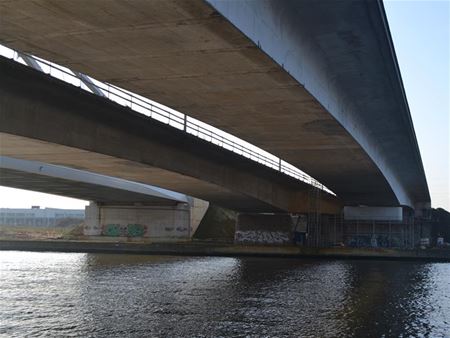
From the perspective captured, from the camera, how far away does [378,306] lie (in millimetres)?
24031

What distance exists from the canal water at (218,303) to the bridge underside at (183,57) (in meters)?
7.28

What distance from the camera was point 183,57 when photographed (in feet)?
43.2

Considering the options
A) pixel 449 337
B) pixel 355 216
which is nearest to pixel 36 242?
pixel 355 216

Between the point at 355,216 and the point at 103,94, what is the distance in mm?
42425

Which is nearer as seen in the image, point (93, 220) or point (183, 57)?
point (183, 57)

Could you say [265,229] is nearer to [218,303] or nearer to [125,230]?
[125,230]

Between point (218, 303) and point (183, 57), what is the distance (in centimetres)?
1342

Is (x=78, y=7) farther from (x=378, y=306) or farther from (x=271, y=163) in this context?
(x=271, y=163)

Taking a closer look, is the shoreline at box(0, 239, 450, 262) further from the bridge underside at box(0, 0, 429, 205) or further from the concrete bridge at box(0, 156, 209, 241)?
the bridge underside at box(0, 0, 429, 205)

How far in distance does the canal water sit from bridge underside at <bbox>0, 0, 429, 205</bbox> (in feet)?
23.9

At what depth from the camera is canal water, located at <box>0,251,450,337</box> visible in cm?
1803

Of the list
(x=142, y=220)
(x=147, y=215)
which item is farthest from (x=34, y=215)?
(x=147, y=215)

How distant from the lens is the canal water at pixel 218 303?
1803 cm

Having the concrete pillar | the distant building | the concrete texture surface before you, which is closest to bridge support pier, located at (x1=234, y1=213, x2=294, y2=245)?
the concrete texture surface
